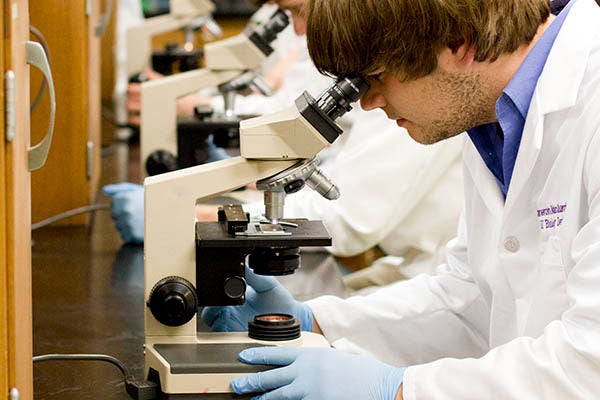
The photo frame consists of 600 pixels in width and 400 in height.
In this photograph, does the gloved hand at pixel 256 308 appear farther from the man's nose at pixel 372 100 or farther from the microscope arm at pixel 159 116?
the microscope arm at pixel 159 116

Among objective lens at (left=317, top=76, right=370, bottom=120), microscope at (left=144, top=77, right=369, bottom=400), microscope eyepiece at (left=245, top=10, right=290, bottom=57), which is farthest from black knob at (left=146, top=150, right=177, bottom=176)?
objective lens at (left=317, top=76, right=370, bottom=120)

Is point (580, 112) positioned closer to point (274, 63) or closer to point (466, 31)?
point (466, 31)

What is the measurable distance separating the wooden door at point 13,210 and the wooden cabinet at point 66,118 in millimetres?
1606

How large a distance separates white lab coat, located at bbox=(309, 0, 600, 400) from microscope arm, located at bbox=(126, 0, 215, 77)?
2.66m

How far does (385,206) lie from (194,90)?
875 millimetres

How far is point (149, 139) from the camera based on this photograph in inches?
128

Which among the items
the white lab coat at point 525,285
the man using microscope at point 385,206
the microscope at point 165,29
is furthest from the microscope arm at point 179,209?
the microscope at point 165,29

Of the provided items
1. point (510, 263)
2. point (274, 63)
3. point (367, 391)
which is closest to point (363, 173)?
point (510, 263)

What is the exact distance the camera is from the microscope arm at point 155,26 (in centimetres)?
448

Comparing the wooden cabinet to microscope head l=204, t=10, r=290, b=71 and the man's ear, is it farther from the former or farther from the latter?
the man's ear

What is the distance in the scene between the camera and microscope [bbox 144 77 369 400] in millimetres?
1631

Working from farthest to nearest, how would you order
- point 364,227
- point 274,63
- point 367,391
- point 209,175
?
point 274,63 < point 364,227 < point 209,175 < point 367,391

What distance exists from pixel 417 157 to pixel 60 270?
3.11 ft

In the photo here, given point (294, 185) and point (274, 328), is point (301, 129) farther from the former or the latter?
point (274, 328)
